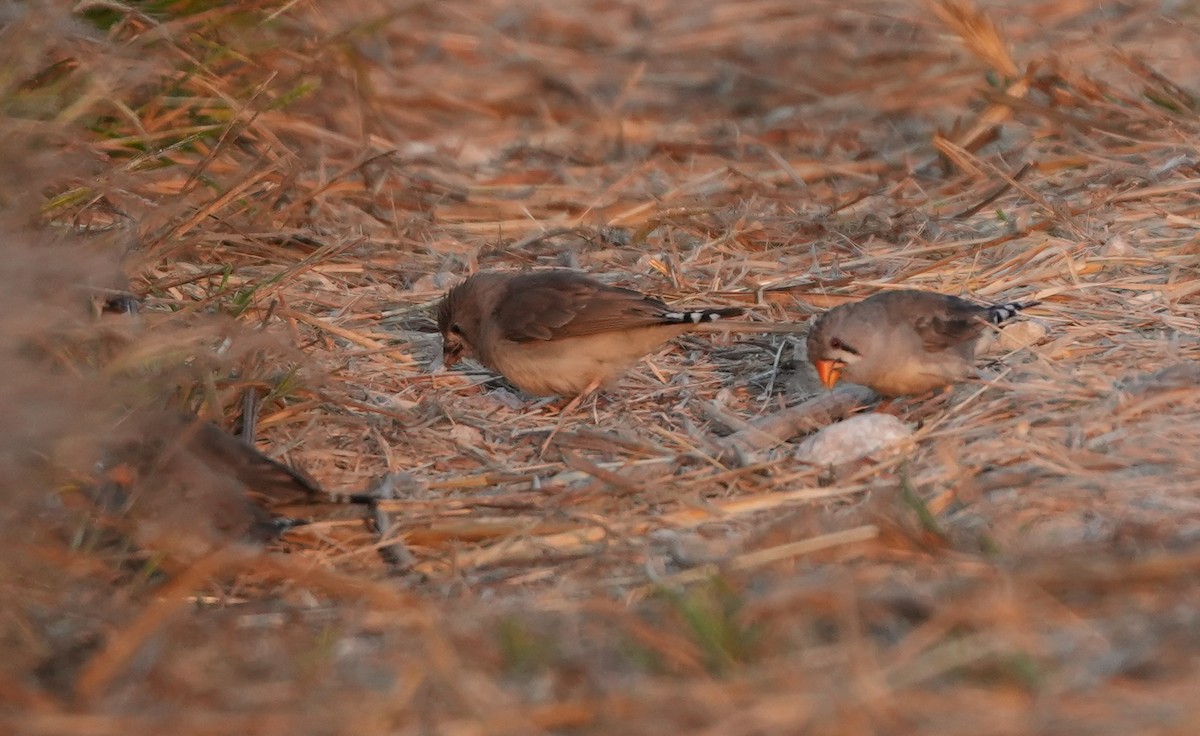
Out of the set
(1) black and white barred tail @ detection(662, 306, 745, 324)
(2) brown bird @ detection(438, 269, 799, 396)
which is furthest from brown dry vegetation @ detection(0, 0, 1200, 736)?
(1) black and white barred tail @ detection(662, 306, 745, 324)

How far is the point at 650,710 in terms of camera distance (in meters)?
2.78

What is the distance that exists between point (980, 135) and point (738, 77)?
2.41 metres

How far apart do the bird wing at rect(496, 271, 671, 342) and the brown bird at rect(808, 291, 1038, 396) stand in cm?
63

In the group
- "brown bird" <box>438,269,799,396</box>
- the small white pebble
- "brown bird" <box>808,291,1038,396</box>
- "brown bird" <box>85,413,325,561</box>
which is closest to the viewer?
"brown bird" <box>85,413,325,561</box>

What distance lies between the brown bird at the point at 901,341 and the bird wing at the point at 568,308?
0.63 m

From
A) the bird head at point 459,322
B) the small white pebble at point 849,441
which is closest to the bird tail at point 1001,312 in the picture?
the small white pebble at point 849,441

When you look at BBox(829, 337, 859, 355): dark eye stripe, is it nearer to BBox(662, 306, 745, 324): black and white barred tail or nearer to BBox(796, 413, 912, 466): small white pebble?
BBox(796, 413, 912, 466): small white pebble

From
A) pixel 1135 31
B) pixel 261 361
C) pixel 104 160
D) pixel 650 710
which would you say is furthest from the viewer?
pixel 1135 31

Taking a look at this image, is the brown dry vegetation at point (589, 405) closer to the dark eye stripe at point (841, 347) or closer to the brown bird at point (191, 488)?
the brown bird at point (191, 488)

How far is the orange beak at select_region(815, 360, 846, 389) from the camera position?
4.62m

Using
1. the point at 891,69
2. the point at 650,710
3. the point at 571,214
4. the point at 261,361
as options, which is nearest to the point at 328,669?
the point at 650,710

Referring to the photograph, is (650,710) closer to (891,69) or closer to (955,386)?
(955,386)

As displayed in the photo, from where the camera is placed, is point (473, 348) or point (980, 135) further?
point (980, 135)

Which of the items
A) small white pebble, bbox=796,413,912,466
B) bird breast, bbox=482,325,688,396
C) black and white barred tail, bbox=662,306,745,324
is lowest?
bird breast, bbox=482,325,688,396
